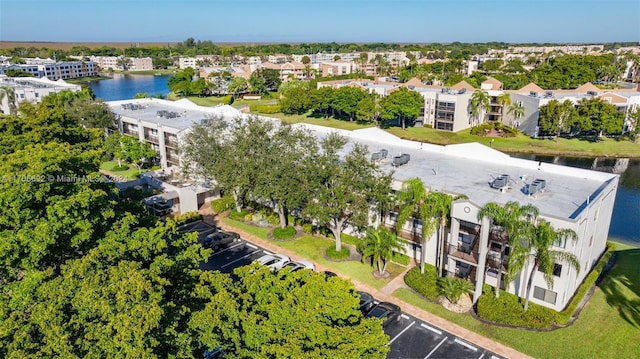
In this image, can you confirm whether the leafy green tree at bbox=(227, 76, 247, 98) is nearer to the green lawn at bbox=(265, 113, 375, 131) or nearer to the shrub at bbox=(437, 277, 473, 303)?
the green lawn at bbox=(265, 113, 375, 131)

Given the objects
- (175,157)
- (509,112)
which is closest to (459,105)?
(509,112)

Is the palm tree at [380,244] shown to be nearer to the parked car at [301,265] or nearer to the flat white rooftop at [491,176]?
the parked car at [301,265]

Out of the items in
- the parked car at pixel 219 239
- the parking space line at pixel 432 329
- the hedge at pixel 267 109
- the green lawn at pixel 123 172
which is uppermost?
the hedge at pixel 267 109

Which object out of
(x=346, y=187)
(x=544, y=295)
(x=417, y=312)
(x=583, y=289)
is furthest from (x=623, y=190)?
(x=417, y=312)

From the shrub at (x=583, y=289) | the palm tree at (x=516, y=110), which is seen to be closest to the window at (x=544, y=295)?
the shrub at (x=583, y=289)

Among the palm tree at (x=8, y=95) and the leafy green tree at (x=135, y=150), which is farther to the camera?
the palm tree at (x=8, y=95)

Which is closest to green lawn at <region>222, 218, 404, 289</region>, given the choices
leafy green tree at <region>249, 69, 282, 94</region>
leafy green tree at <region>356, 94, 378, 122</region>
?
leafy green tree at <region>356, 94, 378, 122</region>
